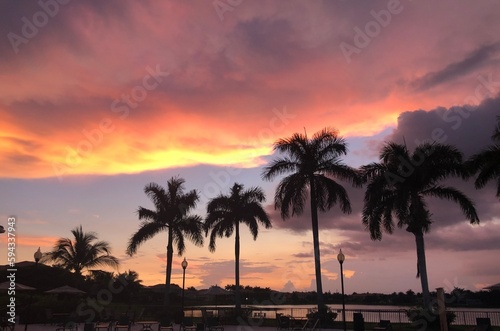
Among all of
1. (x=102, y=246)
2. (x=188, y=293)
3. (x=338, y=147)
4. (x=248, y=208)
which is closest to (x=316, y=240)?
(x=338, y=147)

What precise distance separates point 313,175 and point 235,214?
13060 mm

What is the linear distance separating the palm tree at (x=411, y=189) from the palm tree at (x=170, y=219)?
697 inches

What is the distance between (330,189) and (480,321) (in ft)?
53.4

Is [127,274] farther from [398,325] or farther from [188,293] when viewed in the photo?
[398,325]

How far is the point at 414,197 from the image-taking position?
32.4 meters

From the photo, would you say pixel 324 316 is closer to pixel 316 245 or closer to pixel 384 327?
pixel 316 245

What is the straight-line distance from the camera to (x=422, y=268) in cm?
3072

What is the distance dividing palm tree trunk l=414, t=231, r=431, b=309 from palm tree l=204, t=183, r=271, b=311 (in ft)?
58.5

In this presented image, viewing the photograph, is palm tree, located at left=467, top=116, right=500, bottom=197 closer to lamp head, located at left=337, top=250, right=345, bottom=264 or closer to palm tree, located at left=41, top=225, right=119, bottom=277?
lamp head, located at left=337, top=250, right=345, bottom=264

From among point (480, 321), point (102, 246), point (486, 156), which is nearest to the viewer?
point (480, 321)

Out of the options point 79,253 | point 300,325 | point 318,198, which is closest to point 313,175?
point 318,198

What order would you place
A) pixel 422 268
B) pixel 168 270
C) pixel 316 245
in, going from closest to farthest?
pixel 422 268 < pixel 316 245 < pixel 168 270

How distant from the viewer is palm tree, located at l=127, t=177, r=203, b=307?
42969mm

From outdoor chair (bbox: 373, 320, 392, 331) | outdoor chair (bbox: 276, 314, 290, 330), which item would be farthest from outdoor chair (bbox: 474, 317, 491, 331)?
outdoor chair (bbox: 276, 314, 290, 330)
